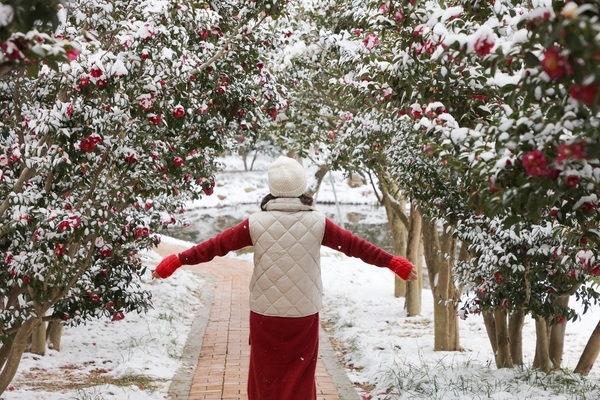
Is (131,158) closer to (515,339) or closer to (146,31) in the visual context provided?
(146,31)

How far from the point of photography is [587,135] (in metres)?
2.28

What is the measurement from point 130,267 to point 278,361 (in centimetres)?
260

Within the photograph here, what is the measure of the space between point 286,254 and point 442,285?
4445mm

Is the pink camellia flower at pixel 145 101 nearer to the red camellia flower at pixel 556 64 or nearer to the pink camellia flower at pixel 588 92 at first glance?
the red camellia flower at pixel 556 64

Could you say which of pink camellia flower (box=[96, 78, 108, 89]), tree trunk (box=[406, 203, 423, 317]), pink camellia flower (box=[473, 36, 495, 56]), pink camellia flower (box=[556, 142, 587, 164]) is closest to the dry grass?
pink camellia flower (box=[96, 78, 108, 89])

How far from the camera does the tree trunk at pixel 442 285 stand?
798 cm

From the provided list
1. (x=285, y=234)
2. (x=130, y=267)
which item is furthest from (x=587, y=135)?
(x=130, y=267)

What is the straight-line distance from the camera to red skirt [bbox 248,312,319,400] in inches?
168

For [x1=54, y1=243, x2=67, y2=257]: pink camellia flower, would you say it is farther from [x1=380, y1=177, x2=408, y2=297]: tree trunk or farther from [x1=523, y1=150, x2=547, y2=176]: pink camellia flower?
[x1=380, y1=177, x2=408, y2=297]: tree trunk

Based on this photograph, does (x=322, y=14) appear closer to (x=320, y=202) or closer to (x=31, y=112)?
(x=31, y=112)

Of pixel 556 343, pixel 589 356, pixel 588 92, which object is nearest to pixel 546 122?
pixel 588 92

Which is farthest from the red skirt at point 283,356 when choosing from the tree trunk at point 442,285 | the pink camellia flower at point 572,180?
the tree trunk at point 442,285

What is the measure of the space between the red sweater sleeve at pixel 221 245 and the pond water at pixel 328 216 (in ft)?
53.6

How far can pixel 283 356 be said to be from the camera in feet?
14.1
